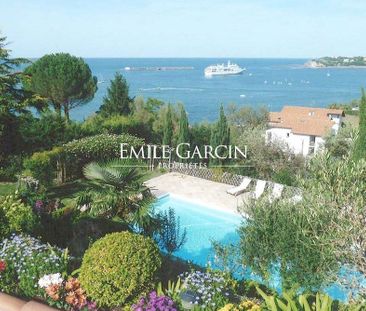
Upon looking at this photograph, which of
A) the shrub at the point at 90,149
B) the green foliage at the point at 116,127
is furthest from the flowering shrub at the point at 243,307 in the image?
the green foliage at the point at 116,127

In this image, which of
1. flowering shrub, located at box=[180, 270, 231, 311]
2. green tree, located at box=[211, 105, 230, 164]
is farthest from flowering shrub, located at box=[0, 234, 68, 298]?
green tree, located at box=[211, 105, 230, 164]

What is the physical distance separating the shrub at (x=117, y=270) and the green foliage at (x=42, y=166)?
10.8m

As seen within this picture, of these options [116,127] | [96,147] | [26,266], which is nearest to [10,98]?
[96,147]

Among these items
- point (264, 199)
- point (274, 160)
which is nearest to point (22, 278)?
point (264, 199)

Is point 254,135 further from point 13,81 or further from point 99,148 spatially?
point 13,81

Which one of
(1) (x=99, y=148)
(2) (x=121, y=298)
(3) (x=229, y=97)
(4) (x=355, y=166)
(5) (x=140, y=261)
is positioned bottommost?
(3) (x=229, y=97)

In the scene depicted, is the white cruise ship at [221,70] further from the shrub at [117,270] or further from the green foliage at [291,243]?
the shrub at [117,270]

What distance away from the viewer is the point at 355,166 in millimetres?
7004

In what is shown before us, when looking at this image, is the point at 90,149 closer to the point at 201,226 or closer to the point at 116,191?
the point at 201,226

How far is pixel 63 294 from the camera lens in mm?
5312

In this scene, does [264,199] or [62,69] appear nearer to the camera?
[264,199]

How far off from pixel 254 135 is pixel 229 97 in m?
80.8

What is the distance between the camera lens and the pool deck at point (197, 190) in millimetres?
16562

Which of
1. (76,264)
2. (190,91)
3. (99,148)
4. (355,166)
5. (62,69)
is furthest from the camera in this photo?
Answer: (190,91)
